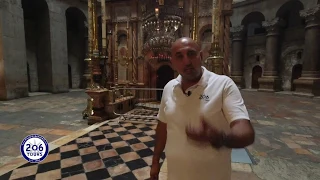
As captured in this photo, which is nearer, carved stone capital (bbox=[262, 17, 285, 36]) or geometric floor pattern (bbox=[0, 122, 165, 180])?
geometric floor pattern (bbox=[0, 122, 165, 180])

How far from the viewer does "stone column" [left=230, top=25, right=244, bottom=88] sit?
18453 mm

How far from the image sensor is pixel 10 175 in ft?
8.70

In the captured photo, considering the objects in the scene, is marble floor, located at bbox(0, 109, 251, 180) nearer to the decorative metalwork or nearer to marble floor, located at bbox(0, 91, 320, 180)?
marble floor, located at bbox(0, 91, 320, 180)

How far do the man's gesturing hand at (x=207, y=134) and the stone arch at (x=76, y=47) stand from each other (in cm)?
2066

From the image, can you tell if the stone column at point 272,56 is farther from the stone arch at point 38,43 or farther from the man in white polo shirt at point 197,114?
the stone arch at point 38,43

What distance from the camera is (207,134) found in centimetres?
100

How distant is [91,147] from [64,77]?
1409 cm

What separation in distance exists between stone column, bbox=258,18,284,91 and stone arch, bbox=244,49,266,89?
151 centimetres

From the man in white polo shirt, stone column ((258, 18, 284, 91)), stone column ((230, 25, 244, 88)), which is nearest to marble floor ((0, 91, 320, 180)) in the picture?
the man in white polo shirt

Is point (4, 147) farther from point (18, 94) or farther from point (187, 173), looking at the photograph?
point (18, 94)

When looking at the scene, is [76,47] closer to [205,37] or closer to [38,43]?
[38,43]

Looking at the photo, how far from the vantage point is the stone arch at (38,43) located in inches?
569

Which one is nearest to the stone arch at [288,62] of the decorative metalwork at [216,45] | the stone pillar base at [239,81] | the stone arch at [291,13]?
the stone arch at [291,13]
